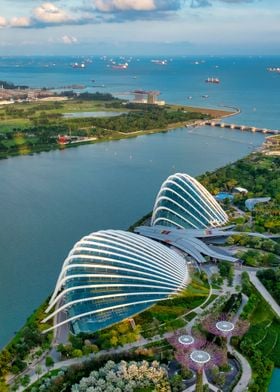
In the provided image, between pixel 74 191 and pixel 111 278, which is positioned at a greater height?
pixel 111 278

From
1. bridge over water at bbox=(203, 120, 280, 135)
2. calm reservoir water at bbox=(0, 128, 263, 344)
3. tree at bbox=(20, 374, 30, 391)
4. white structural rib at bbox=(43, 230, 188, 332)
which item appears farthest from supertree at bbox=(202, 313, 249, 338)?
bridge over water at bbox=(203, 120, 280, 135)

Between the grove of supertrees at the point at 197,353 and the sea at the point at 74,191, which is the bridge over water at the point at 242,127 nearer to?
the sea at the point at 74,191

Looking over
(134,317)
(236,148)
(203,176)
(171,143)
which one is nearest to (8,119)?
(171,143)

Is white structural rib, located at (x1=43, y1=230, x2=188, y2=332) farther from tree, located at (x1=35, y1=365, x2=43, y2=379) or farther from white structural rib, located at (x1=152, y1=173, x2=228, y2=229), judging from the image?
white structural rib, located at (x1=152, y1=173, x2=228, y2=229)

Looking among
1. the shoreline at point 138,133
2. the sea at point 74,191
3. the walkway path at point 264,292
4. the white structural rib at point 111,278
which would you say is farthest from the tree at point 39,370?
the shoreline at point 138,133

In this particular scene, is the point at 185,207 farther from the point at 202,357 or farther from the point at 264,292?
the point at 202,357

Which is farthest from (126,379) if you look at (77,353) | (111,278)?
(111,278)

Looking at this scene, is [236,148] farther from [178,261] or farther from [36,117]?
[178,261]
